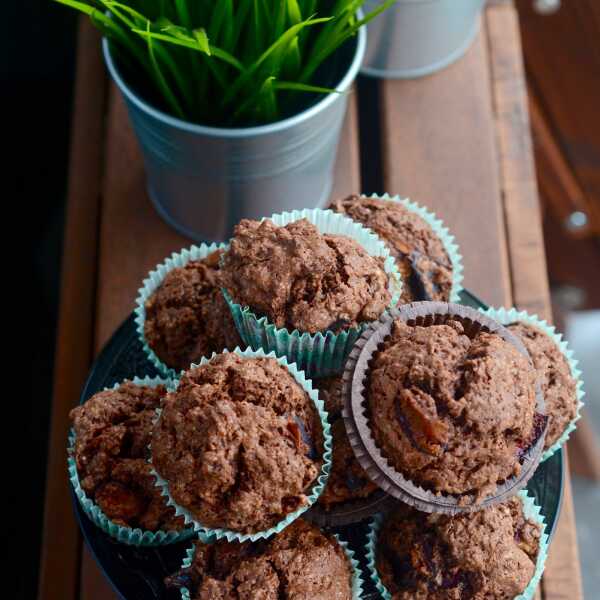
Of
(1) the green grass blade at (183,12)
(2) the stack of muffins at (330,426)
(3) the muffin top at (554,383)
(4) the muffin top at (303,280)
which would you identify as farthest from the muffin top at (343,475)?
(1) the green grass blade at (183,12)

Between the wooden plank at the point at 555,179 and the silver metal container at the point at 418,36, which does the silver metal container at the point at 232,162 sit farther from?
the wooden plank at the point at 555,179

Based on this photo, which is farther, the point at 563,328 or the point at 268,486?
the point at 563,328

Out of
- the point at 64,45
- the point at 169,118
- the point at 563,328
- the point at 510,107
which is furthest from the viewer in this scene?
the point at 563,328

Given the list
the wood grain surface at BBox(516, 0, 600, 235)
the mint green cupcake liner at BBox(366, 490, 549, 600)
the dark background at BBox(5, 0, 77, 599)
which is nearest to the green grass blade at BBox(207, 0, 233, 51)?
the mint green cupcake liner at BBox(366, 490, 549, 600)

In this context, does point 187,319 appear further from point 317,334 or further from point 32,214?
point 32,214

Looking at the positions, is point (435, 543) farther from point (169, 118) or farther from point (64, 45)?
point (64, 45)

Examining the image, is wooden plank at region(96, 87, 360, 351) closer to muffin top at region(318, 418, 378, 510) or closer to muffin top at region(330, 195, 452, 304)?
muffin top at region(330, 195, 452, 304)

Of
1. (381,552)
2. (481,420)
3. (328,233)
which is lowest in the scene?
A: (381,552)

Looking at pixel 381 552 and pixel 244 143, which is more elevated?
pixel 244 143

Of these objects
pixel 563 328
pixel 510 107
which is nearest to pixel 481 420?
pixel 510 107
